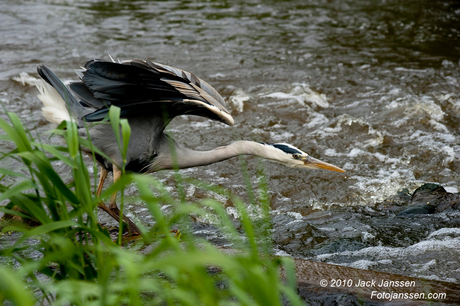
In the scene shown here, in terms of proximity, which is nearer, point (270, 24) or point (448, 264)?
point (448, 264)

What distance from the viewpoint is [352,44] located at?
8.45 metres

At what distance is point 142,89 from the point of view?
126 inches

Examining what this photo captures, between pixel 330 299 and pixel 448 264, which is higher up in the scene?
pixel 330 299

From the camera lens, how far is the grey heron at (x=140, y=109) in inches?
124

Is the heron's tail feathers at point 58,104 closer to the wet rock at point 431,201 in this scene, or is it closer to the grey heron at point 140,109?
the grey heron at point 140,109

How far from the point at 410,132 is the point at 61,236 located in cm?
467

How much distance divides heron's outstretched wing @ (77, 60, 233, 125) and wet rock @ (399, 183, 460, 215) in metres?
1.68

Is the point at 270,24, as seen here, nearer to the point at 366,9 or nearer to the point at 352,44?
the point at 352,44

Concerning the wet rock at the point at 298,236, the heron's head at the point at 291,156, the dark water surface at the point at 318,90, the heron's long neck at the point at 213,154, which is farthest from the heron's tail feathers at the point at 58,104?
the wet rock at the point at 298,236


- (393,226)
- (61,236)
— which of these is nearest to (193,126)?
(393,226)

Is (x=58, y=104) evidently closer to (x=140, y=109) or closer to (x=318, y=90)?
(x=140, y=109)

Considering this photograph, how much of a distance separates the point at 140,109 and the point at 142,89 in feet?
0.89

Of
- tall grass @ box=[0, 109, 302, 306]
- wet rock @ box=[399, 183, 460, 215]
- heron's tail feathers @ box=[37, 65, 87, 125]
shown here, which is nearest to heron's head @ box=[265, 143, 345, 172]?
wet rock @ box=[399, 183, 460, 215]

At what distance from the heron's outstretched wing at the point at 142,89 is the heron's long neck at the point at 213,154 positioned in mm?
264
